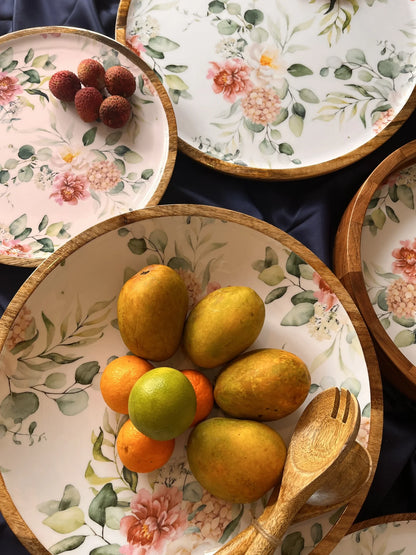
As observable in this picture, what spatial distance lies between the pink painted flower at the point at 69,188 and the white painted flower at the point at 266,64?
25 cm

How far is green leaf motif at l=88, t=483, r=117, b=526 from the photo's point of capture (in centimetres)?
46

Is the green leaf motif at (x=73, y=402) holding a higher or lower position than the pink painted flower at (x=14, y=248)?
lower

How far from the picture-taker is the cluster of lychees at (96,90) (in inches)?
22.2

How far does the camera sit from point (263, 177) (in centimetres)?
60

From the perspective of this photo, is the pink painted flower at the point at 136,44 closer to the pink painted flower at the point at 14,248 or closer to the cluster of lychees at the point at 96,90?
the cluster of lychees at the point at 96,90

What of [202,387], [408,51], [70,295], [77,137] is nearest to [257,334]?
[202,387]

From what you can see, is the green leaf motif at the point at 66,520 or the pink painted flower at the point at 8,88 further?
the pink painted flower at the point at 8,88

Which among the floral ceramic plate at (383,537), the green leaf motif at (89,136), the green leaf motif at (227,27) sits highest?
the green leaf motif at (227,27)

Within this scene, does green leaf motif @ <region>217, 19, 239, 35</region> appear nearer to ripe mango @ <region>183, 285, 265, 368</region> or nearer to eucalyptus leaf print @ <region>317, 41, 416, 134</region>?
eucalyptus leaf print @ <region>317, 41, 416, 134</region>

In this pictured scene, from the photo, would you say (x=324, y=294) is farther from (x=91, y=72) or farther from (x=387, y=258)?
(x=91, y=72)

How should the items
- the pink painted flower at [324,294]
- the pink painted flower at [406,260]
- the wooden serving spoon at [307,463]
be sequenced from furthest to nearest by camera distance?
the pink painted flower at [406,260]
the pink painted flower at [324,294]
the wooden serving spoon at [307,463]

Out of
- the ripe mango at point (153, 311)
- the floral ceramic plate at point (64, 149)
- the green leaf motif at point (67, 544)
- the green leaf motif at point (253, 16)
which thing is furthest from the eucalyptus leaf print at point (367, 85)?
the green leaf motif at point (67, 544)

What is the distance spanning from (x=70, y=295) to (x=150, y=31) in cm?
36

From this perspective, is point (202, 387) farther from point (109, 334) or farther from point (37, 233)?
point (37, 233)
